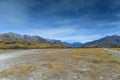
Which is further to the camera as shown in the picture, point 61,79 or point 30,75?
point 30,75

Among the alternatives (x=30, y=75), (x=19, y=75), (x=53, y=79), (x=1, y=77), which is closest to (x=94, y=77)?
(x=53, y=79)

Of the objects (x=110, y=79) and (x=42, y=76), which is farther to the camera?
(x=42, y=76)

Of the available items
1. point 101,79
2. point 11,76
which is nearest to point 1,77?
point 11,76

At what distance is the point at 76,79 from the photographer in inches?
800

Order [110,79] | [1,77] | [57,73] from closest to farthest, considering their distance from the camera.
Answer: [110,79], [1,77], [57,73]

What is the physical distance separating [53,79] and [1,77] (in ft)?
21.1

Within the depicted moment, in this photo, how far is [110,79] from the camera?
65.5ft

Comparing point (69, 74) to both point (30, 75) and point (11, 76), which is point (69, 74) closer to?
point (30, 75)

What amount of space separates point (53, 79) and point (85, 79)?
143 inches

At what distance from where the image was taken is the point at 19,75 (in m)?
22.5

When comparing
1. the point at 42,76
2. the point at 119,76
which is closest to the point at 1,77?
the point at 42,76

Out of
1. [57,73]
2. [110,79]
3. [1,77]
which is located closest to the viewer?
[110,79]

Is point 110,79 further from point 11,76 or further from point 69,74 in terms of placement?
point 11,76

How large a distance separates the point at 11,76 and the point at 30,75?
2320mm
